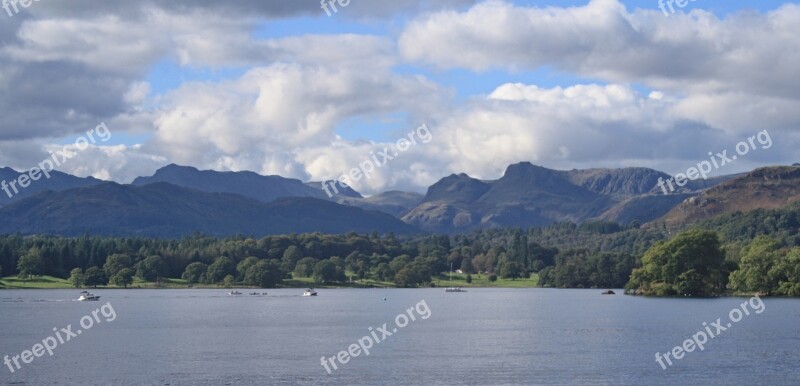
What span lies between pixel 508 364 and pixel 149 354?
127 ft

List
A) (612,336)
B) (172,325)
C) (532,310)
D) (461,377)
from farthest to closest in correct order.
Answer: (532,310), (172,325), (612,336), (461,377)

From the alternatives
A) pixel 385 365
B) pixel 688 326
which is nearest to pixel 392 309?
pixel 688 326

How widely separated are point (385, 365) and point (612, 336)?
4074cm

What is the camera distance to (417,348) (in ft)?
375

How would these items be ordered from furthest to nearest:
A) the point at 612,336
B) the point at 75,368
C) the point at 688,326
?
the point at 688,326
the point at 612,336
the point at 75,368

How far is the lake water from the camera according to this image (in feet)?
291

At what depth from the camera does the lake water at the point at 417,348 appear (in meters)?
88.8

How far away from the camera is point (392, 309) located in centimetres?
19762

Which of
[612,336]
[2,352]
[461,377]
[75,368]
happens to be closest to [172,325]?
[2,352]

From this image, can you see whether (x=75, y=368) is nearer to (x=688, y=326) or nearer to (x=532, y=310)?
(x=688, y=326)

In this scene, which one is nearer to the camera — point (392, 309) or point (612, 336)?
point (612, 336)

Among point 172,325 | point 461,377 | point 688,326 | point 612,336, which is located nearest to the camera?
point 461,377

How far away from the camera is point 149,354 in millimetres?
109000

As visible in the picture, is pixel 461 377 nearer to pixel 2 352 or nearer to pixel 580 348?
pixel 580 348
